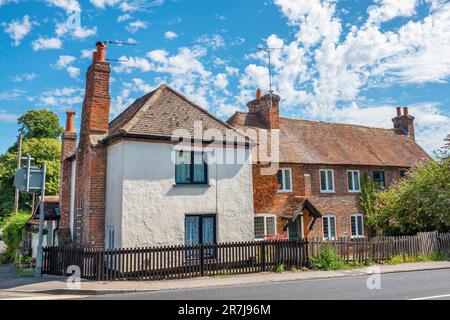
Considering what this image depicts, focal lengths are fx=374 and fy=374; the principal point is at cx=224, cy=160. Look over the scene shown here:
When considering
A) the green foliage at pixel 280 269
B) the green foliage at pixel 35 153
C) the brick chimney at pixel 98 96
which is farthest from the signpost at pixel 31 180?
the green foliage at pixel 35 153

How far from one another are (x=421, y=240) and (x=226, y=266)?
10.7 m

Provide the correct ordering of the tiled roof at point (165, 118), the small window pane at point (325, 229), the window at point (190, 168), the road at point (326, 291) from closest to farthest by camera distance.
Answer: the road at point (326, 291) → the tiled roof at point (165, 118) → the window at point (190, 168) → the small window pane at point (325, 229)

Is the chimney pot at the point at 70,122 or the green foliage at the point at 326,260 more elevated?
the chimney pot at the point at 70,122

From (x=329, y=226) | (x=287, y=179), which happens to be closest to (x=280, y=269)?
(x=287, y=179)

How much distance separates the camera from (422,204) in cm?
2172

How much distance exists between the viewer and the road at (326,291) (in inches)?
388

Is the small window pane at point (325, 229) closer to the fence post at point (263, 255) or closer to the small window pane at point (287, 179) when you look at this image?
the small window pane at point (287, 179)

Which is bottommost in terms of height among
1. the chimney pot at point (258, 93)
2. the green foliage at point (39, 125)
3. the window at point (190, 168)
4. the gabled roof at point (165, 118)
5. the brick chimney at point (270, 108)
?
the window at point (190, 168)

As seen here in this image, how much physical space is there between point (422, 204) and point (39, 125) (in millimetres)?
39675

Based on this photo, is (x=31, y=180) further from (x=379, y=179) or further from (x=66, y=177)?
(x=379, y=179)

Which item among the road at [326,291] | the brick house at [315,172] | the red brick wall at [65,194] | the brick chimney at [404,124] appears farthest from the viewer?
the brick chimney at [404,124]

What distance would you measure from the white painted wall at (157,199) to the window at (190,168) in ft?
0.99

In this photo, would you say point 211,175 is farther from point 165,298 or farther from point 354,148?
point 354,148

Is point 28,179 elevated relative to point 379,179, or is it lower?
lower
